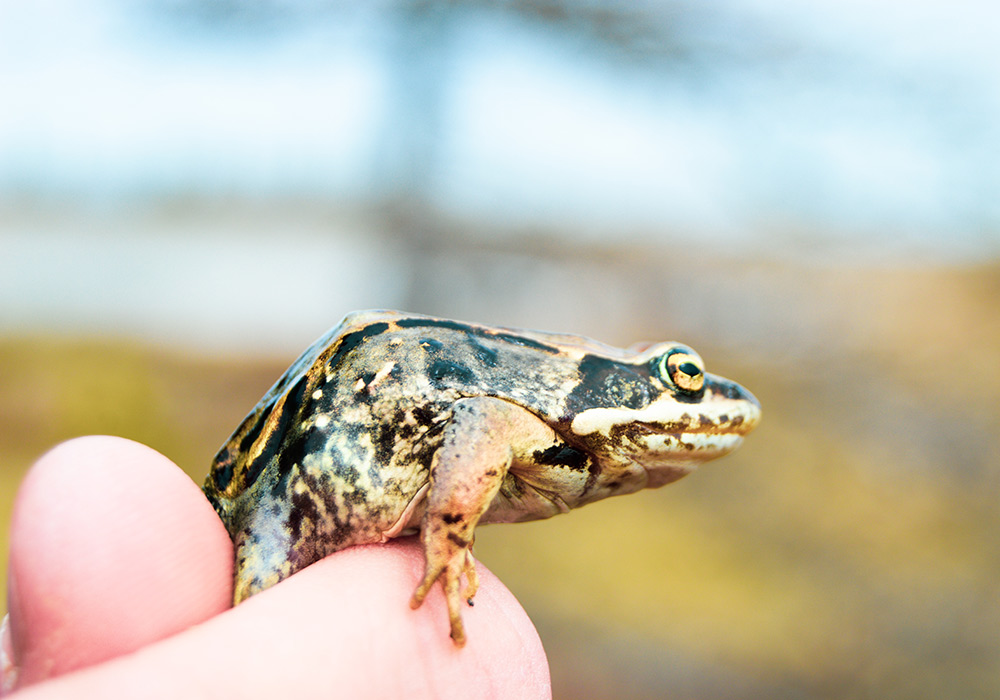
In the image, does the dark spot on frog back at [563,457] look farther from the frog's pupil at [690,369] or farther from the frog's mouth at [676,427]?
the frog's pupil at [690,369]

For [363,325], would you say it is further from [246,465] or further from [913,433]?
[913,433]

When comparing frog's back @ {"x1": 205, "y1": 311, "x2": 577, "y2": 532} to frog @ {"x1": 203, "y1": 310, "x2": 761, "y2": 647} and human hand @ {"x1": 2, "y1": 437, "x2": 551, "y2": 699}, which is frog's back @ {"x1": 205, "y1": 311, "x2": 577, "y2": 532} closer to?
frog @ {"x1": 203, "y1": 310, "x2": 761, "y2": 647}

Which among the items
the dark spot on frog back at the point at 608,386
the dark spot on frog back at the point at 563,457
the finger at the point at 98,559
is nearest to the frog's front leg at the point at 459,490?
the dark spot on frog back at the point at 563,457

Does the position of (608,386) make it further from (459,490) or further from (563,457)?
(459,490)

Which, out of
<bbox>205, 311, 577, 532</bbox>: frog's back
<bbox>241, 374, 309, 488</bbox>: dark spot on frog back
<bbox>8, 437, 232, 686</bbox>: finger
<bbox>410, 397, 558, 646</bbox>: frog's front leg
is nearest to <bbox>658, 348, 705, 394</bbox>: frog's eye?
<bbox>205, 311, 577, 532</bbox>: frog's back

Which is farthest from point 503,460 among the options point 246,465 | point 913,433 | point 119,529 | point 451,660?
point 913,433

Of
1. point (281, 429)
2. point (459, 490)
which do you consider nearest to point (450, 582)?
point (459, 490)
